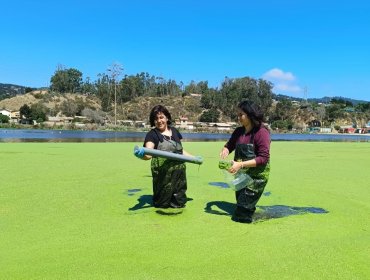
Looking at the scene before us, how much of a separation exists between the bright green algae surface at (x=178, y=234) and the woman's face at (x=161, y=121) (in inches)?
33.3

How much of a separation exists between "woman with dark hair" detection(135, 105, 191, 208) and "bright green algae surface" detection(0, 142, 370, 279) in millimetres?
159

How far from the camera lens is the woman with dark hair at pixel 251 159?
11.6 feet

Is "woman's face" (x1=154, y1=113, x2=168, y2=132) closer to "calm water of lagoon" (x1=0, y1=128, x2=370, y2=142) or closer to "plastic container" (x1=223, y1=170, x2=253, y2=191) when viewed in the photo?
"plastic container" (x1=223, y1=170, x2=253, y2=191)

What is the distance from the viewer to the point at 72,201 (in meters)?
4.39

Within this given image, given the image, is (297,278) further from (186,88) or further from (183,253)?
(186,88)

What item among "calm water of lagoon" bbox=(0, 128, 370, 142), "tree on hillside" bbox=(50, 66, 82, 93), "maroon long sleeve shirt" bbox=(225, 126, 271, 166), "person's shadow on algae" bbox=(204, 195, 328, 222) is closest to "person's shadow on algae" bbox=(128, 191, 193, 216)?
"person's shadow on algae" bbox=(204, 195, 328, 222)

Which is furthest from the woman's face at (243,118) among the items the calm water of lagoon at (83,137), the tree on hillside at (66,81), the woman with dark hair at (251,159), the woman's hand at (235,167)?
the tree on hillside at (66,81)

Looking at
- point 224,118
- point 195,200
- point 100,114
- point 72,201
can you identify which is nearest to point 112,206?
point 72,201

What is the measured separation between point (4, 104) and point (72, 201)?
11544 cm

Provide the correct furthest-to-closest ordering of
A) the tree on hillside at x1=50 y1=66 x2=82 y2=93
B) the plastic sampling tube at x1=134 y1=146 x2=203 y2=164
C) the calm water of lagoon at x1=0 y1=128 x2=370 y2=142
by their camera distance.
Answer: the tree on hillside at x1=50 y1=66 x2=82 y2=93
the calm water of lagoon at x1=0 y1=128 x2=370 y2=142
the plastic sampling tube at x1=134 y1=146 x2=203 y2=164

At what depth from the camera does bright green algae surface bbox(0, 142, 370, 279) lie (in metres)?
2.47

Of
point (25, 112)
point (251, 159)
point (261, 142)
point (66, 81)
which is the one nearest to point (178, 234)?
point (251, 159)

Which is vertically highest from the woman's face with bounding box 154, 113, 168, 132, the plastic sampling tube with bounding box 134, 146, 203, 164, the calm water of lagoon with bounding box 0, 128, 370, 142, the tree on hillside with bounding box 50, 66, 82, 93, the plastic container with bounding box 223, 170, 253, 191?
the tree on hillside with bounding box 50, 66, 82, 93

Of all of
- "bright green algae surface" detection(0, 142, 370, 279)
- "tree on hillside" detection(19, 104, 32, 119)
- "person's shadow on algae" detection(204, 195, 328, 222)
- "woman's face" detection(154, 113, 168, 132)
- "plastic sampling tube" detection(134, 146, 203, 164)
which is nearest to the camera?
"bright green algae surface" detection(0, 142, 370, 279)
